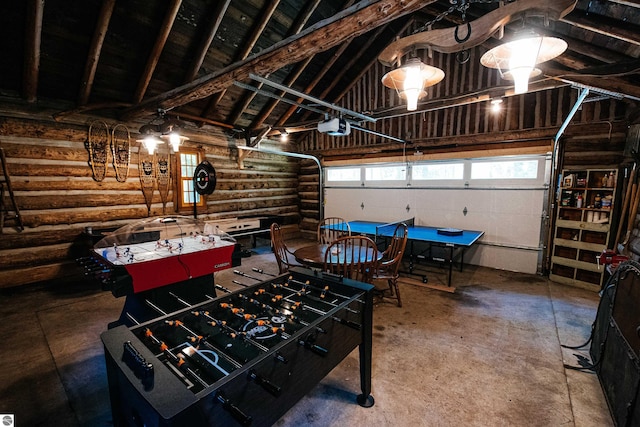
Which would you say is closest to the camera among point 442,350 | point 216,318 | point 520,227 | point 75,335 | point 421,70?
point 216,318

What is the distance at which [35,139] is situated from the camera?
175 inches

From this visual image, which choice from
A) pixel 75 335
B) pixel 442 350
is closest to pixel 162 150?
pixel 75 335

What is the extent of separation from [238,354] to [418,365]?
196 cm

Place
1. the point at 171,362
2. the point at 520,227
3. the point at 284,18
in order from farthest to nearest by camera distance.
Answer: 1. the point at 520,227
2. the point at 284,18
3. the point at 171,362

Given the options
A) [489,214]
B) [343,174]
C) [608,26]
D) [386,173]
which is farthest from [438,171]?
[608,26]

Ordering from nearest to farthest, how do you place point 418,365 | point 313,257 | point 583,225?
point 418,365 → point 313,257 → point 583,225

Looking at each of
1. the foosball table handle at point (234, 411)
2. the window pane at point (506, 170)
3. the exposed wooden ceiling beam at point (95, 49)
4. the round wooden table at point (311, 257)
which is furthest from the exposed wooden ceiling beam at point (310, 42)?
the window pane at point (506, 170)

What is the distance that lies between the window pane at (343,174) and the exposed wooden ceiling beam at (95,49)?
5705 mm

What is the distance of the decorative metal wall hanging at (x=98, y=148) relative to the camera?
4945mm

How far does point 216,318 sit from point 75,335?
257 centimetres

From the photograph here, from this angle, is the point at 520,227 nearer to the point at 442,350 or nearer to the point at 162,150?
the point at 442,350

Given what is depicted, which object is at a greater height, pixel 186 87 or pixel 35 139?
pixel 186 87

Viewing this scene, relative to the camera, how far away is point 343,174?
8195mm

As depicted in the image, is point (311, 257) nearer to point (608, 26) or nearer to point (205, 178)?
point (205, 178)
